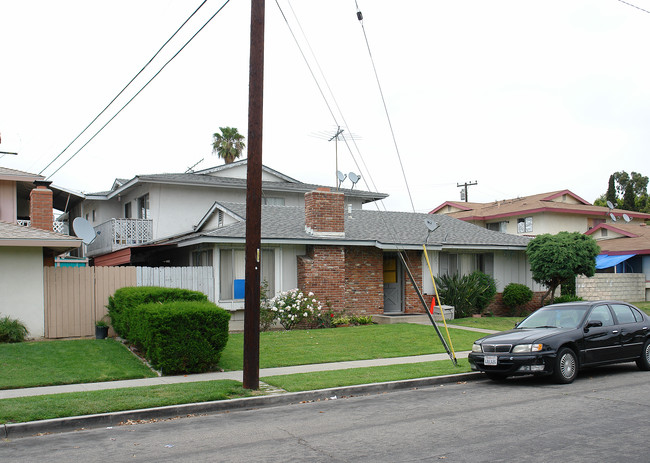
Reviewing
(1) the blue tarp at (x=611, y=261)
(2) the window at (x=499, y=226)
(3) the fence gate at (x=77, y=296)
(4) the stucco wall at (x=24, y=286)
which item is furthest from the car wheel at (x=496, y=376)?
(2) the window at (x=499, y=226)

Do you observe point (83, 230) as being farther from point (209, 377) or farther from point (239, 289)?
point (209, 377)

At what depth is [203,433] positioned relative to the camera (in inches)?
303

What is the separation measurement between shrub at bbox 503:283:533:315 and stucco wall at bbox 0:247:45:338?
17112 mm

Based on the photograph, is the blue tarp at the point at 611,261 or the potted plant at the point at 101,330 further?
the blue tarp at the point at 611,261

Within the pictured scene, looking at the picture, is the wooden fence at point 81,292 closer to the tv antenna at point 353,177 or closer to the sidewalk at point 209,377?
the sidewalk at point 209,377

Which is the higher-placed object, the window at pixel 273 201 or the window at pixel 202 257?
the window at pixel 273 201

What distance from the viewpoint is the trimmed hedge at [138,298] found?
13453mm

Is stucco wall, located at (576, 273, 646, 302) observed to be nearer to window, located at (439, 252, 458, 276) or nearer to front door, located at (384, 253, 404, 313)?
window, located at (439, 252, 458, 276)

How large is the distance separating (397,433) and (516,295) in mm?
17715

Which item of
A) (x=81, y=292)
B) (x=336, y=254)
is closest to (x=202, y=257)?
(x=336, y=254)

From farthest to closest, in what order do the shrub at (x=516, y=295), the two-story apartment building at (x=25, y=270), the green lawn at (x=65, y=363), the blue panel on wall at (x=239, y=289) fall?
1. the shrub at (x=516, y=295)
2. the blue panel on wall at (x=239, y=289)
3. the two-story apartment building at (x=25, y=270)
4. the green lawn at (x=65, y=363)

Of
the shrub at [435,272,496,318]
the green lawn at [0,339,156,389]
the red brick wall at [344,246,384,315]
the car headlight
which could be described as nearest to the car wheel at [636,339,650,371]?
the car headlight

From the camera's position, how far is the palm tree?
46.4 m

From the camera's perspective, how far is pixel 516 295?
935 inches
